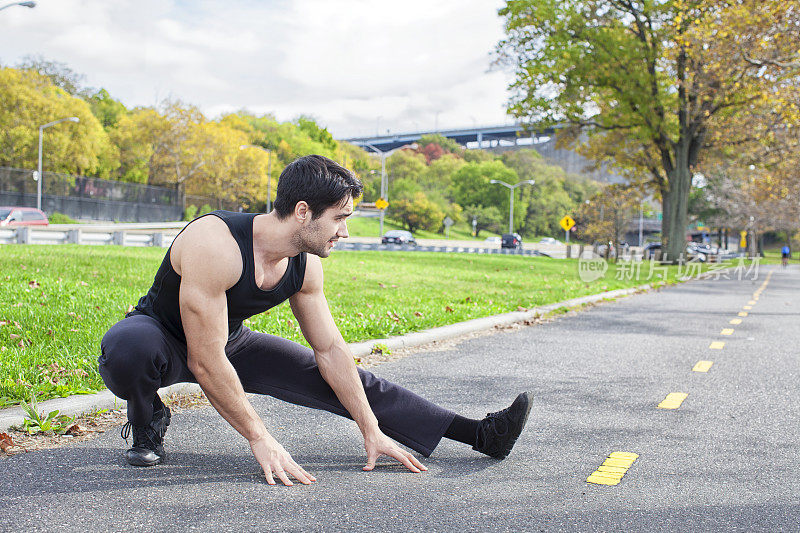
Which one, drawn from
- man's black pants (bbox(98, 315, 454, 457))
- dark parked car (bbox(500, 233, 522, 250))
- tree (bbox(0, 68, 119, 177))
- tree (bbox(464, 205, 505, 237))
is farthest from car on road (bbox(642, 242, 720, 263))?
man's black pants (bbox(98, 315, 454, 457))

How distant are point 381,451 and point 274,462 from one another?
1.66 ft

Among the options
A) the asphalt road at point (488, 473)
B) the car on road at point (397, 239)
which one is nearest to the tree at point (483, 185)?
the car on road at point (397, 239)

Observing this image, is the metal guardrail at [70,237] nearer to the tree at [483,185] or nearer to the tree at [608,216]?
the tree at [608,216]

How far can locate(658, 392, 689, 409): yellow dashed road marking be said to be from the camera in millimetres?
5215

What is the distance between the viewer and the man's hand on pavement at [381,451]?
138 inches

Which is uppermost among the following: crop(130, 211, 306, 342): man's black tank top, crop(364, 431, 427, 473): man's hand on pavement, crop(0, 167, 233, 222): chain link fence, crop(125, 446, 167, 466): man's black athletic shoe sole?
crop(0, 167, 233, 222): chain link fence

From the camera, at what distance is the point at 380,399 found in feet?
11.9

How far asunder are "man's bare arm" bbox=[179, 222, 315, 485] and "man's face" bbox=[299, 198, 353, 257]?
295mm

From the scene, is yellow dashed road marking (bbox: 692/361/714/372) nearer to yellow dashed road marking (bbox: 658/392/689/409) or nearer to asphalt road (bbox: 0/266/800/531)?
asphalt road (bbox: 0/266/800/531)

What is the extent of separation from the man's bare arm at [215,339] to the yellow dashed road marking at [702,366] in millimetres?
4578

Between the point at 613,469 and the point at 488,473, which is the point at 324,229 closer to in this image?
the point at 488,473

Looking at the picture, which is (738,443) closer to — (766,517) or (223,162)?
(766,517)

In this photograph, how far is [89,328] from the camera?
6.49 metres

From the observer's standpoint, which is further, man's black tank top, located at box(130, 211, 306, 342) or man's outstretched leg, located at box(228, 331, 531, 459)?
man's outstretched leg, located at box(228, 331, 531, 459)
